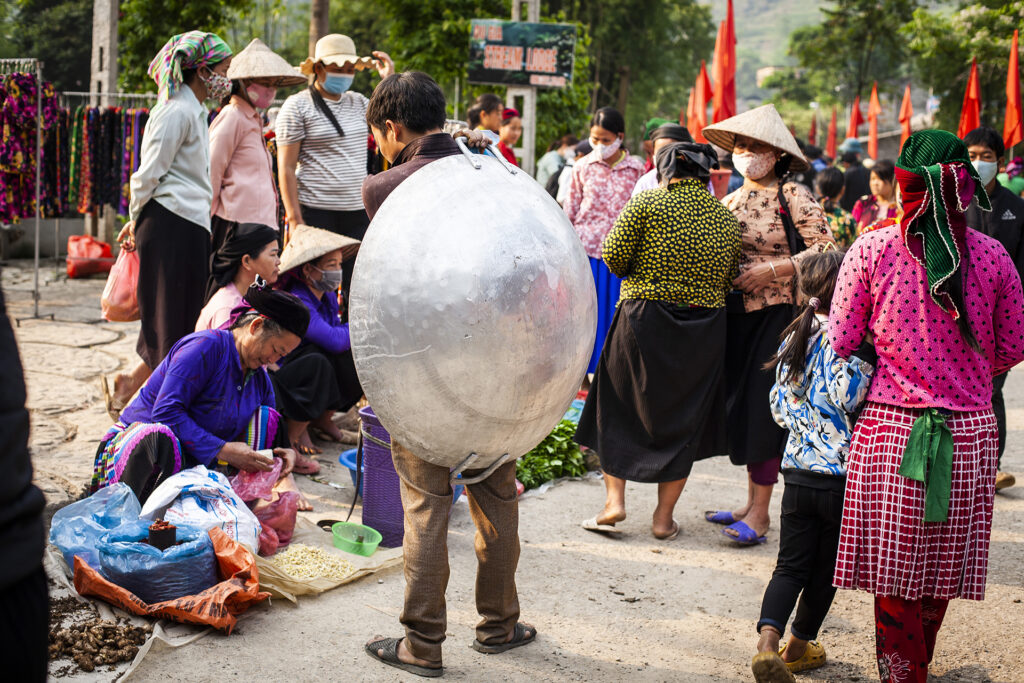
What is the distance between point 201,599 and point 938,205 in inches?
109

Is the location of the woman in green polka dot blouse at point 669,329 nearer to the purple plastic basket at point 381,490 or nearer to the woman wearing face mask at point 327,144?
the purple plastic basket at point 381,490

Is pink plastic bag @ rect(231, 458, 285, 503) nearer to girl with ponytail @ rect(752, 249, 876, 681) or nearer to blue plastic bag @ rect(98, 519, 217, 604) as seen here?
blue plastic bag @ rect(98, 519, 217, 604)

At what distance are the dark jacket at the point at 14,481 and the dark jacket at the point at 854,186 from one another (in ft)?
37.9

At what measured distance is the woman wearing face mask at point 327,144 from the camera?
5.97 meters

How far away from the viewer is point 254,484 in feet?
14.0

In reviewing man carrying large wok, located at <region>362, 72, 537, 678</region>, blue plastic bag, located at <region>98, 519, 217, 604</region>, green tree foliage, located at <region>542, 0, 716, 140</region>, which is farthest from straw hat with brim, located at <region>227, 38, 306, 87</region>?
green tree foliage, located at <region>542, 0, 716, 140</region>

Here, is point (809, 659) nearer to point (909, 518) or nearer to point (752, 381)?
point (909, 518)

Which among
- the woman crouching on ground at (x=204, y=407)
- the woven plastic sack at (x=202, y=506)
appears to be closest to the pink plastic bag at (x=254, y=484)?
the woman crouching on ground at (x=204, y=407)

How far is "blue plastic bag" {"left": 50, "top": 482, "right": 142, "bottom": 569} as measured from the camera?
3582mm

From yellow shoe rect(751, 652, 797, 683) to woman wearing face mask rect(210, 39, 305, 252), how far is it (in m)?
3.79

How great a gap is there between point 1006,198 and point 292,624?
4.30 meters

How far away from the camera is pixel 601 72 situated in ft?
116

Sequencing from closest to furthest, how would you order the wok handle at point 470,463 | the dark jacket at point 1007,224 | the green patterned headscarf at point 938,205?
the wok handle at point 470,463 < the green patterned headscarf at point 938,205 < the dark jacket at point 1007,224

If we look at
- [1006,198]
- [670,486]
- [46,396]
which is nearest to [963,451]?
[670,486]
